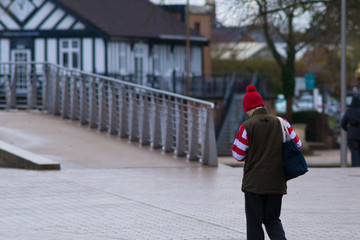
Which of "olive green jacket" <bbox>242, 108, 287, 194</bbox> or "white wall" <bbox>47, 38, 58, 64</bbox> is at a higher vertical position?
"white wall" <bbox>47, 38, 58, 64</bbox>

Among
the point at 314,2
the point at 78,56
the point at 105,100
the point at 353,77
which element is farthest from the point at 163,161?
the point at 353,77

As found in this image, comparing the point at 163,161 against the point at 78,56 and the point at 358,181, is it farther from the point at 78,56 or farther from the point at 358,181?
the point at 78,56

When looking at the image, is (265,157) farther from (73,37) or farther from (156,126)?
(73,37)

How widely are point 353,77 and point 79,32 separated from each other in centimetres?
3635

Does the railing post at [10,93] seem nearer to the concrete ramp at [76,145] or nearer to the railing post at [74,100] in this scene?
the concrete ramp at [76,145]

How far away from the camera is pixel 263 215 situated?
7.32 m

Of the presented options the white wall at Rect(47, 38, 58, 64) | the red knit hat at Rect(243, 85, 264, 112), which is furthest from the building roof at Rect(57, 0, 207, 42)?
the red knit hat at Rect(243, 85, 264, 112)

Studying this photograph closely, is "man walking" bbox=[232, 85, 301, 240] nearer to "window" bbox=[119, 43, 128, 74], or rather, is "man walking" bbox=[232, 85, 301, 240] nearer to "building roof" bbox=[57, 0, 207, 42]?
"building roof" bbox=[57, 0, 207, 42]

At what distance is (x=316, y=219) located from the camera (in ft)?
Answer: 31.2

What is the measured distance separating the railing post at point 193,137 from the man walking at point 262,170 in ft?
29.5

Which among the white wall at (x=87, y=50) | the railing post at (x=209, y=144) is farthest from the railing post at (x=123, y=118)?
the white wall at (x=87, y=50)

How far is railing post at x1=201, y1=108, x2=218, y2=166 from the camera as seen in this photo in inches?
622

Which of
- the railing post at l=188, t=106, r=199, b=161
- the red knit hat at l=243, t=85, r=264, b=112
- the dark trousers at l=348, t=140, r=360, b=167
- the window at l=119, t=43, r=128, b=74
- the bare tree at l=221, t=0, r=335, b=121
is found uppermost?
the bare tree at l=221, t=0, r=335, b=121

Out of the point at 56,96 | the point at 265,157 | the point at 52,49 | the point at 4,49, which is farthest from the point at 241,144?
the point at 4,49
